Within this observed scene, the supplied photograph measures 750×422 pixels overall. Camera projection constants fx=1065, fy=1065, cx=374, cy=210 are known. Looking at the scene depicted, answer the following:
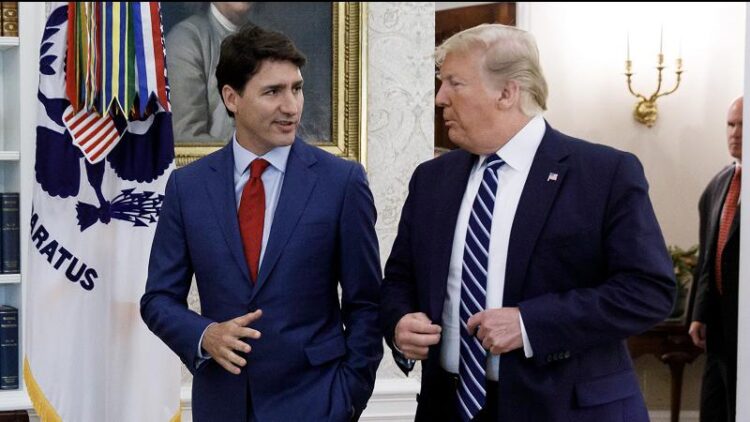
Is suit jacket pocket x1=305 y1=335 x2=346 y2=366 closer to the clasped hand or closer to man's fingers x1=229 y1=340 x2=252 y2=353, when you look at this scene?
man's fingers x1=229 y1=340 x2=252 y2=353

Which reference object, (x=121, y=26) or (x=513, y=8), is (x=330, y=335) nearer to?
(x=121, y=26)

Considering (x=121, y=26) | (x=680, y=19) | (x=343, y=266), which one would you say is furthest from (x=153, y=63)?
(x=680, y=19)

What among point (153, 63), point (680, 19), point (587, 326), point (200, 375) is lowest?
point (200, 375)

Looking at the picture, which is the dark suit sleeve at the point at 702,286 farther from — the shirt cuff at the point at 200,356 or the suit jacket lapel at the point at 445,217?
the shirt cuff at the point at 200,356

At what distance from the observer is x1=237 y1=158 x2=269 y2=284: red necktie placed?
258 centimetres

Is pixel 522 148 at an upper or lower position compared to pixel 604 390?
upper

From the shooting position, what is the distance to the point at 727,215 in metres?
4.55

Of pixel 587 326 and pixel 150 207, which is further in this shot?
pixel 150 207

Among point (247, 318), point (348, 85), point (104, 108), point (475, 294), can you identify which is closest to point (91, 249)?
point (104, 108)

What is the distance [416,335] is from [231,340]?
16.8 inches

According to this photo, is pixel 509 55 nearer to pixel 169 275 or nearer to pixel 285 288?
pixel 285 288

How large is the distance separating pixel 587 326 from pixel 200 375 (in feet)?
3.21

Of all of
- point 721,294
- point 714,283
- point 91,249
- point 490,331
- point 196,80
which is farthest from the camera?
point 714,283

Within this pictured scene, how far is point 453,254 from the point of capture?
94.0 inches
